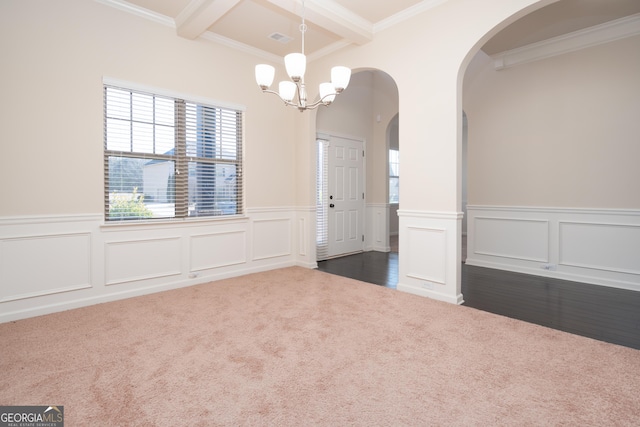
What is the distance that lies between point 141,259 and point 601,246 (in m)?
5.52

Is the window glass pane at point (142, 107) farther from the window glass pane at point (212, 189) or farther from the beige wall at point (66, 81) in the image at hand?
the window glass pane at point (212, 189)

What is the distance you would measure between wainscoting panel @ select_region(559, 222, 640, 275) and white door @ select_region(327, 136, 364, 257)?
3232 millimetres

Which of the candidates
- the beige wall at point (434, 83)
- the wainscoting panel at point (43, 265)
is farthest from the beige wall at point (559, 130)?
the wainscoting panel at point (43, 265)

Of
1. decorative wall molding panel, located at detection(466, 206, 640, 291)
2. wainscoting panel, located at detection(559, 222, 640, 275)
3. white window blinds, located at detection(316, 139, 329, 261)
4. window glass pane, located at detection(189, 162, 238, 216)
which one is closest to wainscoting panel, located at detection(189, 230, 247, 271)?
window glass pane, located at detection(189, 162, 238, 216)

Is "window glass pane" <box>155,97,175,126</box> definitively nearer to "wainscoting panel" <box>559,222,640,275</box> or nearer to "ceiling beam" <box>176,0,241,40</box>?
"ceiling beam" <box>176,0,241,40</box>

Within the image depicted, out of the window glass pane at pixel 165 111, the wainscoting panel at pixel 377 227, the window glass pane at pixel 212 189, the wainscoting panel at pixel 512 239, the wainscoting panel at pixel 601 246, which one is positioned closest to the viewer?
the window glass pane at pixel 165 111

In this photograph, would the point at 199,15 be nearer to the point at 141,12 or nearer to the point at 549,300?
the point at 141,12

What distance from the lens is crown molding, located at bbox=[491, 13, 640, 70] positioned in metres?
4.00

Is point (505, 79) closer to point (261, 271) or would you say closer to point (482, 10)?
point (482, 10)

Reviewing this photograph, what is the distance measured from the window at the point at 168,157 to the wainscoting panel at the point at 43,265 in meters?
0.45

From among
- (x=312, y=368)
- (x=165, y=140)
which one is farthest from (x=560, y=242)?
(x=165, y=140)

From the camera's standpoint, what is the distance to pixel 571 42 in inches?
172

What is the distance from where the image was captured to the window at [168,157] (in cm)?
367

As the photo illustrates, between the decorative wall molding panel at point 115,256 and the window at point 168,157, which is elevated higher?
the window at point 168,157
